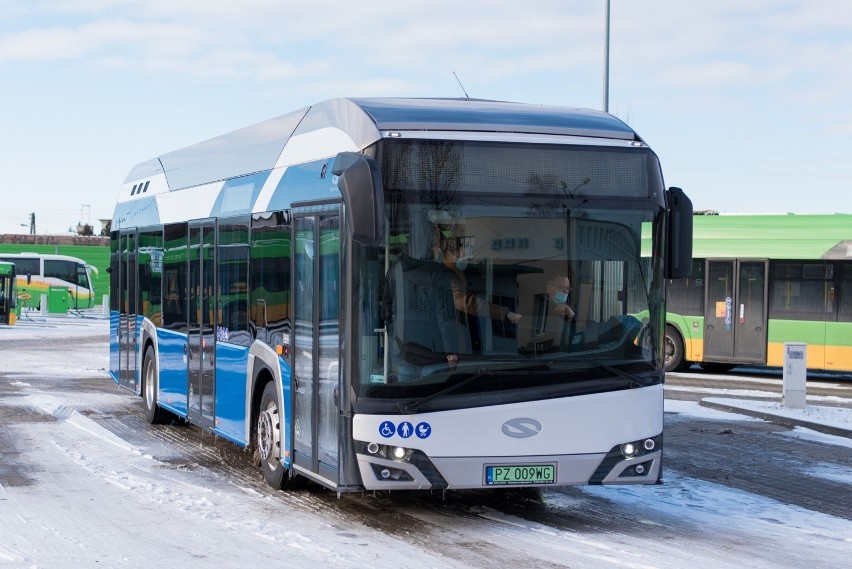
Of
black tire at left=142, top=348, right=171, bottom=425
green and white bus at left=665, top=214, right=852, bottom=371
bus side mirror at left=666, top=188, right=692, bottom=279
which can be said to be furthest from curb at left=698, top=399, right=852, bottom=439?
black tire at left=142, top=348, right=171, bottom=425

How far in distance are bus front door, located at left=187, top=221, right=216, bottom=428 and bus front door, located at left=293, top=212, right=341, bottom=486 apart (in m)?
2.86

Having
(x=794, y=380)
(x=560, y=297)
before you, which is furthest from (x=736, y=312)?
(x=560, y=297)

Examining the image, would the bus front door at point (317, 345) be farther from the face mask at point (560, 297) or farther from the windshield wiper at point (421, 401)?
the face mask at point (560, 297)

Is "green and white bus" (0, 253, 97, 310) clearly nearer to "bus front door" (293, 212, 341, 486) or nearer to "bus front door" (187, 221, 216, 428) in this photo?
"bus front door" (187, 221, 216, 428)

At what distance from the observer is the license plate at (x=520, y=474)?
350 inches

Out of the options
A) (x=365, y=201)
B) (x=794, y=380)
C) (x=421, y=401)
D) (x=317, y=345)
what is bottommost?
(x=794, y=380)

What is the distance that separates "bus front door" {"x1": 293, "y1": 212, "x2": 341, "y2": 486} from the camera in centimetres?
A: 919

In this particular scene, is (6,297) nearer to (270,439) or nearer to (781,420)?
(781,420)

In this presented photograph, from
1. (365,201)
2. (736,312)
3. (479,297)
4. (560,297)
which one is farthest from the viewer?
(736,312)

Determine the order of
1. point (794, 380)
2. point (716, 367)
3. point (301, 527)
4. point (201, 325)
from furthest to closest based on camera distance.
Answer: point (716, 367) < point (794, 380) < point (201, 325) < point (301, 527)

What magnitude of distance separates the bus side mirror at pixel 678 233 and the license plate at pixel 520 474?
1724mm

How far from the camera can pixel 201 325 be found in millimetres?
13227

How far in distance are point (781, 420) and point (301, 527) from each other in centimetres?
1004

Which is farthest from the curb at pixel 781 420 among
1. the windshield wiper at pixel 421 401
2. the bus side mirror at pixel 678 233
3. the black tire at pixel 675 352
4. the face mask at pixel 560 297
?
the windshield wiper at pixel 421 401
